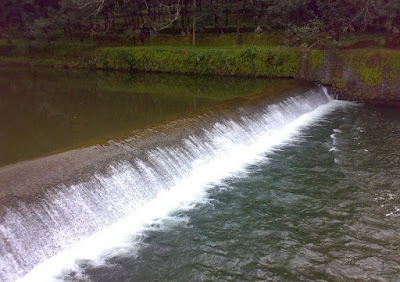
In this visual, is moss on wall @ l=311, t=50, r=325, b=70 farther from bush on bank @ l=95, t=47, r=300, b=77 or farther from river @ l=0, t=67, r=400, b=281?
river @ l=0, t=67, r=400, b=281

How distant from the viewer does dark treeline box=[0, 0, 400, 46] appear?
22250 millimetres

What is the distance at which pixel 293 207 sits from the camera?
8.62 m

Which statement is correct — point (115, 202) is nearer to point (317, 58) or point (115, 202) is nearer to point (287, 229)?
point (287, 229)

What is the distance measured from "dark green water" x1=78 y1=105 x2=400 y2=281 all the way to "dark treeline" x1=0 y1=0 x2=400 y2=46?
12.9 meters

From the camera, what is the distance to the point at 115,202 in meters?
8.18

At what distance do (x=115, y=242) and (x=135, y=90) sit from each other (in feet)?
51.4

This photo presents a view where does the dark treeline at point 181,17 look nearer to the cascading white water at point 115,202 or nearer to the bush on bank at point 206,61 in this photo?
the bush on bank at point 206,61

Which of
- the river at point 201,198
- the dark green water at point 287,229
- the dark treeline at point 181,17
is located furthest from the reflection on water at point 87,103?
the dark treeline at point 181,17

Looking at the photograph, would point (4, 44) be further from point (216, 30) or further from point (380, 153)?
point (380, 153)

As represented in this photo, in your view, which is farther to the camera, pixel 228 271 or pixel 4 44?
pixel 4 44

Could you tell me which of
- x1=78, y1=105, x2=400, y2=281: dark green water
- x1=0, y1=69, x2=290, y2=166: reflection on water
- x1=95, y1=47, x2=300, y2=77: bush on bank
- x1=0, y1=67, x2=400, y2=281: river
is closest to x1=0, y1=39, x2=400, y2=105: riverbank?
x1=95, y1=47, x2=300, y2=77: bush on bank

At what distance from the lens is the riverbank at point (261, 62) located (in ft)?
63.9

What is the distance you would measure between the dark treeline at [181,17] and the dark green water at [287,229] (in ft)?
42.2

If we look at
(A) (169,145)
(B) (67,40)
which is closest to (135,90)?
(A) (169,145)
